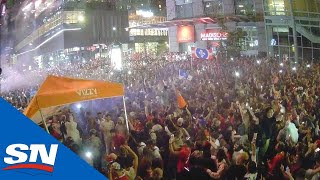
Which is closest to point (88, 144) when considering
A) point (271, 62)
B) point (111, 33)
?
point (271, 62)

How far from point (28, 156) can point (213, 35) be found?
35898mm

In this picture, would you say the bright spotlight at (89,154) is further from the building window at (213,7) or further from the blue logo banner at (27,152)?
the building window at (213,7)

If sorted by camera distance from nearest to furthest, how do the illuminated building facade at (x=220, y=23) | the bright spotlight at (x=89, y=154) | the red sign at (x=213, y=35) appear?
the bright spotlight at (x=89, y=154), the red sign at (x=213, y=35), the illuminated building facade at (x=220, y=23)

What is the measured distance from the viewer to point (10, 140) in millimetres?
2689

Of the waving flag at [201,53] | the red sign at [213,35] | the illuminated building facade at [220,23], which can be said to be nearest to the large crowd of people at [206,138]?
the waving flag at [201,53]

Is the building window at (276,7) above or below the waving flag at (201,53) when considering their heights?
above

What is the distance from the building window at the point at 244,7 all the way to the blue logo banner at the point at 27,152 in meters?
37.4

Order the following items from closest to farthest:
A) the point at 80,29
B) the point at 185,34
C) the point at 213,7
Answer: the point at 213,7 < the point at 185,34 < the point at 80,29

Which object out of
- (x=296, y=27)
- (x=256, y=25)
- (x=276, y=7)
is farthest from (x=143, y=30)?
(x=296, y=27)

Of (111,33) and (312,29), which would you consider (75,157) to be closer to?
(312,29)

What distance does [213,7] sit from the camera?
4059cm

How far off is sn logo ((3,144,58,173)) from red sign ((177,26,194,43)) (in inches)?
1582

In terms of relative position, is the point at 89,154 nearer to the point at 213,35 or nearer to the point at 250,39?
the point at 213,35

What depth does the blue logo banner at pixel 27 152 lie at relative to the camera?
268 cm
